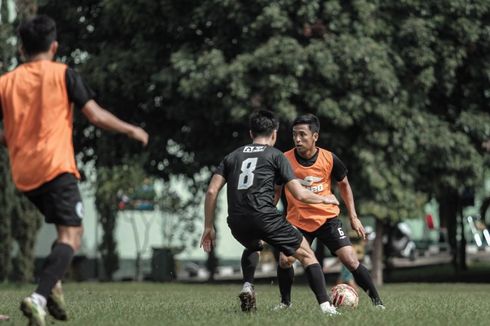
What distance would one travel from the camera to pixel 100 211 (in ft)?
109

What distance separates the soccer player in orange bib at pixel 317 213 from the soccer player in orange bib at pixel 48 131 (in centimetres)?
374

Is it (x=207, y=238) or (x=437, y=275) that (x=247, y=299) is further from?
(x=437, y=275)

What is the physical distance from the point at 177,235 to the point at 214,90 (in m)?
11.8

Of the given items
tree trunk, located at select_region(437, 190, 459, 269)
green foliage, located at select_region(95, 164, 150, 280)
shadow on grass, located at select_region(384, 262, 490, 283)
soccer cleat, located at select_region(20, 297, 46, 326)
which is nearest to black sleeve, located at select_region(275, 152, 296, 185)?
soccer cleat, located at select_region(20, 297, 46, 326)

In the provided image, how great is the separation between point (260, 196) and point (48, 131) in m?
2.68

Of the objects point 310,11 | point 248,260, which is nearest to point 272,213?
point 248,260

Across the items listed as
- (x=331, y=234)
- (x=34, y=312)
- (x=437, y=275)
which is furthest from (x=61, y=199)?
(x=437, y=275)

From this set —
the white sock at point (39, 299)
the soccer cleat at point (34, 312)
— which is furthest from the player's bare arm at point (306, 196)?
the soccer cleat at point (34, 312)

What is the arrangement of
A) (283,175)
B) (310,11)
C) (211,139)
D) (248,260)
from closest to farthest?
(283,175) < (248,260) < (310,11) < (211,139)

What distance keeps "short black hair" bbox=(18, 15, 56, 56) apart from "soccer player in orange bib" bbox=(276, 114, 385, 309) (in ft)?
12.8

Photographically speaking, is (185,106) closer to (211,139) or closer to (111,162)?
(211,139)

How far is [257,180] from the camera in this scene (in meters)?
9.82

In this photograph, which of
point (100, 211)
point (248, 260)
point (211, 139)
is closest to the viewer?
point (248, 260)

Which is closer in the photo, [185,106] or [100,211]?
[185,106]
